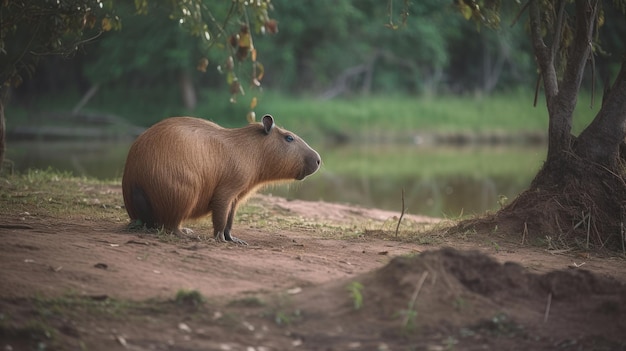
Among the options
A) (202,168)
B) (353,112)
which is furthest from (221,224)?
(353,112)

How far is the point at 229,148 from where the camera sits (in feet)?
21.8

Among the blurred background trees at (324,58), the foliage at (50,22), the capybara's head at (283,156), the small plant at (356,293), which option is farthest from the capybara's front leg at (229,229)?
the blurred background trees at (324,58)

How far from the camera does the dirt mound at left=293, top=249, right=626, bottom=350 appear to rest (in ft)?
13.5

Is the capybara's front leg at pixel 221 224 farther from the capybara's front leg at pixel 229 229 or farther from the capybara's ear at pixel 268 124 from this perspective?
the capybara's ear at pixel 268 124

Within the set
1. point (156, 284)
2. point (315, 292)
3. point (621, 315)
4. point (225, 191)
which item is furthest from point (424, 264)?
point (225, 191)

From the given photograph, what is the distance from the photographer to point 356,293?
427 centimetres

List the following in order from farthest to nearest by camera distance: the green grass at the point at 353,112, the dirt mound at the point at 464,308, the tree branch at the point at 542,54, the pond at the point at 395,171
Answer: the green grass at the point at 353,112 → the pond at the point at 395,171 → the tree branch at the point at 542,54 → the dirt mound at the point at 464,308

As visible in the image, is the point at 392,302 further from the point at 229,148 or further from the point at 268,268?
the point at 229,148

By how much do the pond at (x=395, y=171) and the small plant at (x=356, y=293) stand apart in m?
5.85

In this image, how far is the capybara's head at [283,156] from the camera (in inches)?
272

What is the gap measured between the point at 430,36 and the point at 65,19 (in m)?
22.2

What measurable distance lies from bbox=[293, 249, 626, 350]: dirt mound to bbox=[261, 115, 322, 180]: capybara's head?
2529 mm

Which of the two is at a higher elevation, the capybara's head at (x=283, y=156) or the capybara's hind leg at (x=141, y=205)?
the capybara's head at (x=283, y=156)

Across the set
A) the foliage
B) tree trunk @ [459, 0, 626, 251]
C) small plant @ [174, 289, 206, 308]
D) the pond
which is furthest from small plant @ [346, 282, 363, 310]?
the pond
